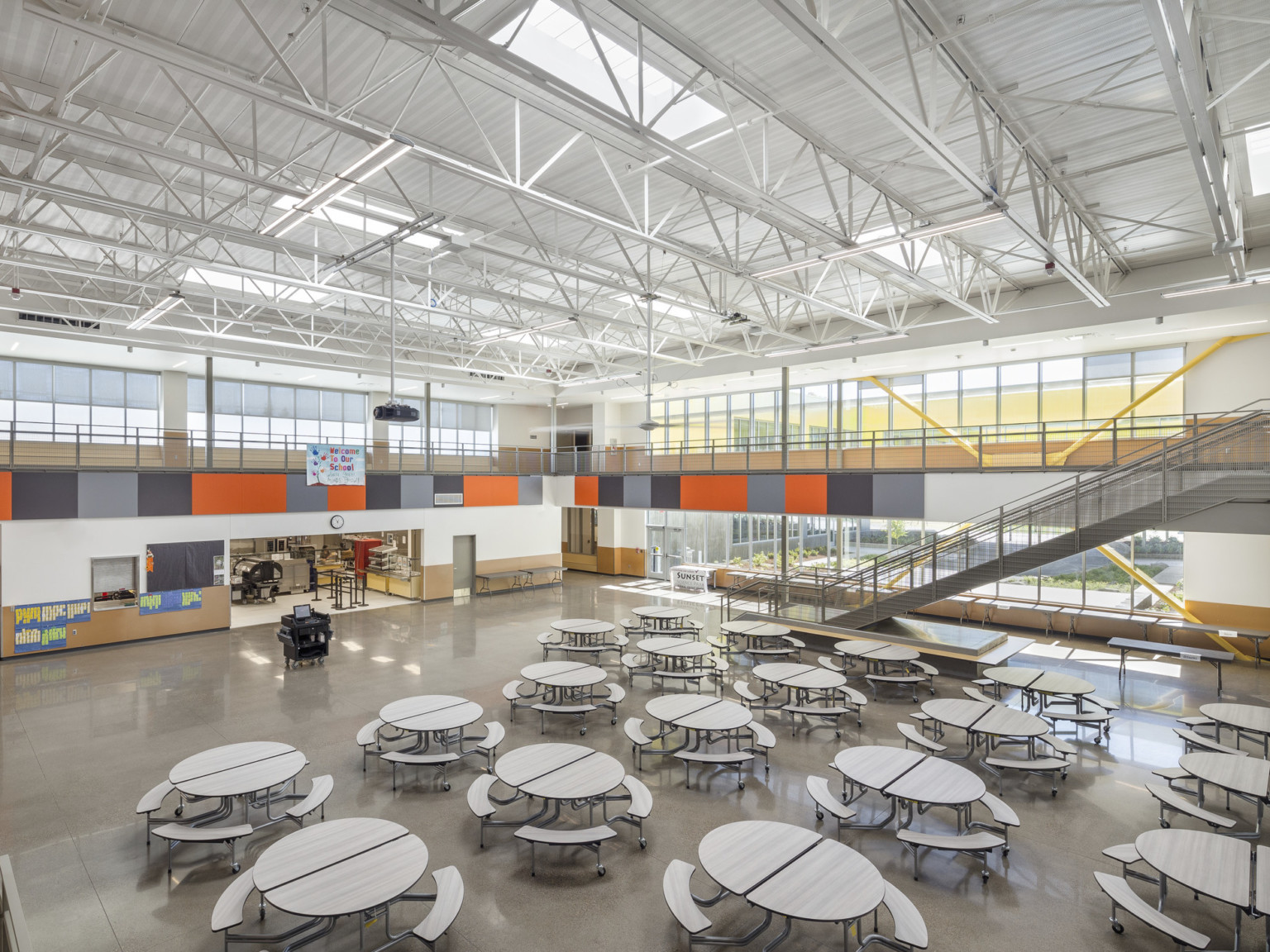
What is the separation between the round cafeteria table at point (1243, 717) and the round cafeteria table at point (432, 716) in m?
9.87

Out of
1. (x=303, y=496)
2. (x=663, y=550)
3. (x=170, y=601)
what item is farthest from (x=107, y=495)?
(x=663, y=550)

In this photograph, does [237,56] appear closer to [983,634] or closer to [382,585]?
[983,634]

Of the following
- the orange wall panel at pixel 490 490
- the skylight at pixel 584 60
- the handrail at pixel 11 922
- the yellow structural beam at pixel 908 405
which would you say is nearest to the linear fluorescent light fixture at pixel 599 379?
the orange wall panel at pixel 490 490

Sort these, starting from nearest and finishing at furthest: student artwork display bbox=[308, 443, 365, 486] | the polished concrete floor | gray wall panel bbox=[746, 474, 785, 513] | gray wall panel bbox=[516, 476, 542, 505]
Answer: the polished concrete floor
gray wall panel bbox=[746, 474, 785, 513]
student artwork display bbox=[308, 443, 365, 486]
gray wall panel bbox=[516, 476, 542, 505]

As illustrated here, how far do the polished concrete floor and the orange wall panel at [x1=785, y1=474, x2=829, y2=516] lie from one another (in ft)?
18.3

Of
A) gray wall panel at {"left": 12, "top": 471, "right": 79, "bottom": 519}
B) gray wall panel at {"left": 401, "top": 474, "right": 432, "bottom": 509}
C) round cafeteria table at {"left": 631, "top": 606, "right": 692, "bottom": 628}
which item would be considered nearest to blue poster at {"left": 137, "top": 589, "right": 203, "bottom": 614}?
gray wall panel at {"left": 12, "top": 471, "right": 79, "bottom": 519}

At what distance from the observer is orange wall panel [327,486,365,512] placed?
18875mm

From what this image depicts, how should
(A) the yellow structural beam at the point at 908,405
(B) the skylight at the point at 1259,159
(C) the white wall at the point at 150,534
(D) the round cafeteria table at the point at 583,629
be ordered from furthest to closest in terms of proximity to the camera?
(A) the yellow structural beam at the point at 908,405
(C) the white wall at the point at 150,534
(D) the round cafeteria table at the point at 583,629
(B) the skylight at the point at 1259,159

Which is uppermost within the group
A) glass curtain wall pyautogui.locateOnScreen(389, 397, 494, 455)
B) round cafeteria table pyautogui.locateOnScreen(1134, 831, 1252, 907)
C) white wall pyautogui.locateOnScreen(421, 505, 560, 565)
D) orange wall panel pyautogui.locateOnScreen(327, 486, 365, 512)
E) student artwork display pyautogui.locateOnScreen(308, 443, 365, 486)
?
glass curtain wall pyautogui.locateOnScreen(389, 397, 494, 455)

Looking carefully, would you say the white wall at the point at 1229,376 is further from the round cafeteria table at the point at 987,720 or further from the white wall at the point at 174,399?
the white wall at the point at 174,399

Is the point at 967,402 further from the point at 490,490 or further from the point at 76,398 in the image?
the point at 76,398

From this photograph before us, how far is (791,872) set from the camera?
5.19 meters

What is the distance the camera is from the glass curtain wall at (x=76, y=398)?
1908 centimetres

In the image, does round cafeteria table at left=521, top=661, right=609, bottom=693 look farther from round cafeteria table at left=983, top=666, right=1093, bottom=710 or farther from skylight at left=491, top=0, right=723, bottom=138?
skylight at left=491, top=0, right=723, bottom=138
